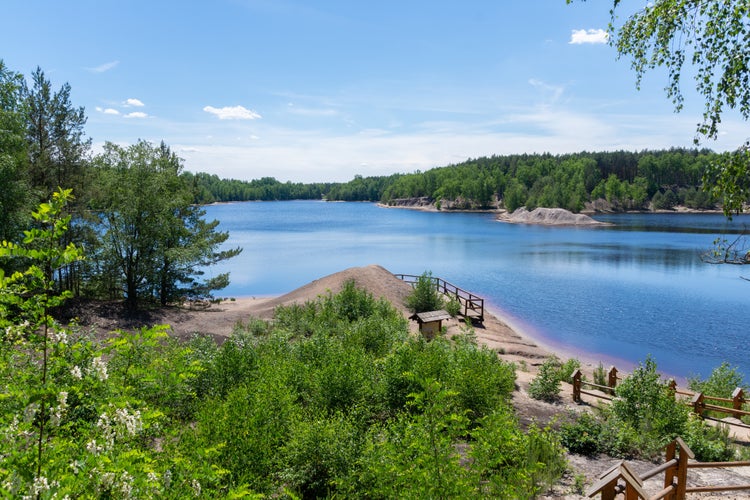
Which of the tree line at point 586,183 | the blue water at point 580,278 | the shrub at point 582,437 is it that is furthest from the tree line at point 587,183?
the shrub at point 582,437

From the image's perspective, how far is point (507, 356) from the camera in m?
20.3

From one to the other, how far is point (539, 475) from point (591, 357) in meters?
18.5

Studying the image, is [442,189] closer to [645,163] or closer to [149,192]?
[645,163]

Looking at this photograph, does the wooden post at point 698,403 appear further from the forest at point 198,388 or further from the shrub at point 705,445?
the shrub at point 705,445

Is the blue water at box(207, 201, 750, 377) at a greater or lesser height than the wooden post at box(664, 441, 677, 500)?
lesser

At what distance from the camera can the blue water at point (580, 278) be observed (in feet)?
85.3

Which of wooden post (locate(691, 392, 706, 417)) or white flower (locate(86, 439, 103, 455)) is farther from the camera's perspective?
wooden post (locate(691, 392, 706, 417))

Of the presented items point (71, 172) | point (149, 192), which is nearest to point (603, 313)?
point (149, 192)

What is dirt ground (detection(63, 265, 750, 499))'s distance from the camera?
7.95 metres

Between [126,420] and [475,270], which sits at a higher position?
[126,420]

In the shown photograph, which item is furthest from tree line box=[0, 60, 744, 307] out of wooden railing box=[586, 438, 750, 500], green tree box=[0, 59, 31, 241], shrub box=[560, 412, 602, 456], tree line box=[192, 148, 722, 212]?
tree line box=[192, 148, 722, 212]

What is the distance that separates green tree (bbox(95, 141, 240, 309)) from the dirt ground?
2182mm

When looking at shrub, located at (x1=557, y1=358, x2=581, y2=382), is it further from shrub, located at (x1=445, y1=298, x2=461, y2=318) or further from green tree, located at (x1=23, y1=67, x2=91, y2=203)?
green tree, located at (x1=23, y1=67, x2=91, y2=203)

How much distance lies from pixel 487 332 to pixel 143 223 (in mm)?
19049
